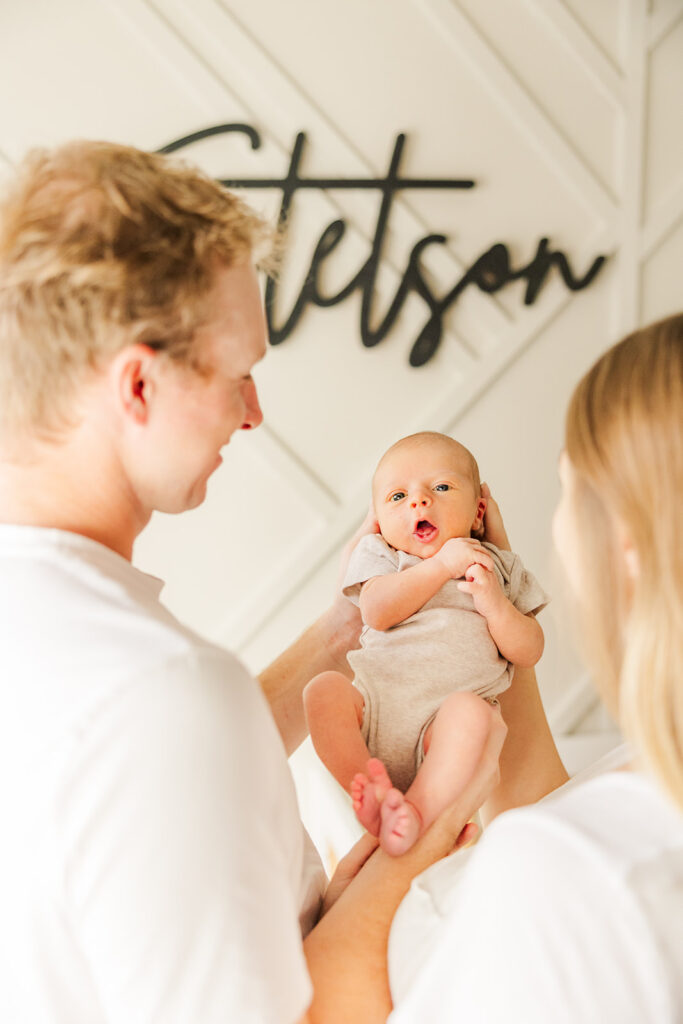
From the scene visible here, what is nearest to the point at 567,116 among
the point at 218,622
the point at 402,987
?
the point at 218,622

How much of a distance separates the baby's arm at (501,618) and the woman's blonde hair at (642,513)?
596 mm

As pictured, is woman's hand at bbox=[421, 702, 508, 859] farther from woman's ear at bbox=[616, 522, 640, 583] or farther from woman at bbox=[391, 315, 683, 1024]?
woman's ear at bbox=[616, 522, 640, 583]

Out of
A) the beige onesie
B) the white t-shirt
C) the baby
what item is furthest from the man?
the beige onesie

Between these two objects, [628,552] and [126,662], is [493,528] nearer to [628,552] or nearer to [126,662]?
[628,552]

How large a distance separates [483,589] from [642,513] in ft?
2.19

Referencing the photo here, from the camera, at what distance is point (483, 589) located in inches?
56.6

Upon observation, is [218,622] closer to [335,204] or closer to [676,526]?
[335,204]

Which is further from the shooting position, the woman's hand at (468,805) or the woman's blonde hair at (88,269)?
the woman's hand at (468,805)

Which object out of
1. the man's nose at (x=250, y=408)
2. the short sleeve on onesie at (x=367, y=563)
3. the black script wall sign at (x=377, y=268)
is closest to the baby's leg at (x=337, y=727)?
the short sleeve on onesie at (x=367, y=563)

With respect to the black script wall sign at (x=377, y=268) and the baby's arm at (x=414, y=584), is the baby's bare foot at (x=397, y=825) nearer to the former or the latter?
the baby's arm at (x=414, y=584)

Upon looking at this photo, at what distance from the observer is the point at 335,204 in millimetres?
2918

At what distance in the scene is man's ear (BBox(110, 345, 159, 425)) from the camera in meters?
0.87

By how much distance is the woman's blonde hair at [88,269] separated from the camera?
2.77 feet

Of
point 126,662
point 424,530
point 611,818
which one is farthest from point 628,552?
point 424,530
